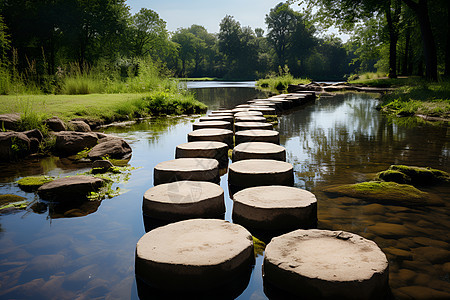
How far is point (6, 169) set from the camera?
504 cm

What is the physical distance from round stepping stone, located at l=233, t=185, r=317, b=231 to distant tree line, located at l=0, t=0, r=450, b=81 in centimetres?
930

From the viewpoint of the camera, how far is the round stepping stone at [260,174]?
3760 mm

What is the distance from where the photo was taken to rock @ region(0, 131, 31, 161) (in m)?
5.38

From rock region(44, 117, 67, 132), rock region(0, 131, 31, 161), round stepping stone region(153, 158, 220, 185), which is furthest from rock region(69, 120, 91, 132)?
round stepping stone region(153, 158, 220, 185)

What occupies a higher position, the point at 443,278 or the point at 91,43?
the point at 91,43

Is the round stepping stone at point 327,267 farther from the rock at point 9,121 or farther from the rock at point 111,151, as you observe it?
the rock at point 9,121

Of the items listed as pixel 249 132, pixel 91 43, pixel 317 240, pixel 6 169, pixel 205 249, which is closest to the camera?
pixel 205 249

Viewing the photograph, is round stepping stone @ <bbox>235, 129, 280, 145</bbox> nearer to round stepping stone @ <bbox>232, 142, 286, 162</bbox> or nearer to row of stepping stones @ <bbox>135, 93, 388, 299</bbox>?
round stepping stone @ <bbox>232, 142, 286, 162</bbox>

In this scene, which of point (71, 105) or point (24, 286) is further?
point (71, 105)

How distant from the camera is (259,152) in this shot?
453 centimetres

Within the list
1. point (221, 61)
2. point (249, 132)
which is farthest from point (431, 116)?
point (221, 61)

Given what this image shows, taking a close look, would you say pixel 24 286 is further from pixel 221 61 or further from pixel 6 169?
pixel 221 61

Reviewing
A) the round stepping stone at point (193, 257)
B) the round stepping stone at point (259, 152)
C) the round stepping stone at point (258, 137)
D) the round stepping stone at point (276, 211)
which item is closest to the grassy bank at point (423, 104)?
the round stepping stone at point (258, 137)

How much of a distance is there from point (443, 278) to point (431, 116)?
8835mm
